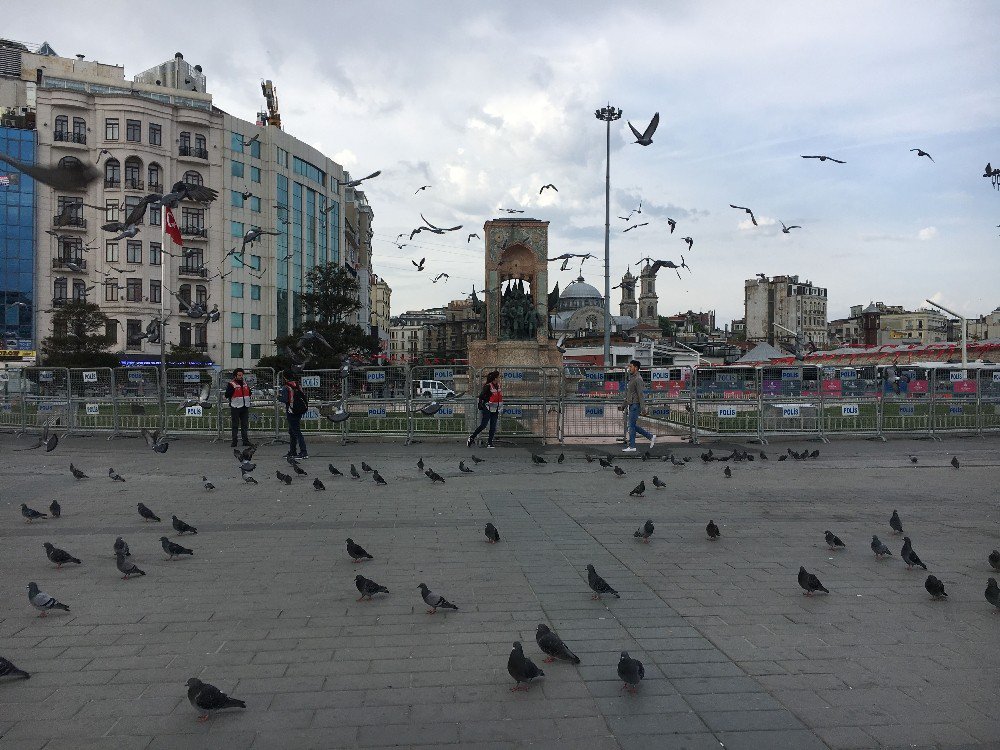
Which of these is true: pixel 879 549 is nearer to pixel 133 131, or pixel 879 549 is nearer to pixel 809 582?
pixel 809 582

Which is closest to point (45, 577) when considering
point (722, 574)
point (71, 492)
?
point (71, 492)

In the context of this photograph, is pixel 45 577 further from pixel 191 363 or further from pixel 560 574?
pixel 191 363

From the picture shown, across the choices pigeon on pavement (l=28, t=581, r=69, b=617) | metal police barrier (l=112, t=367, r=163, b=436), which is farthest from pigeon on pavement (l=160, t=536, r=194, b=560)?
metal police barrier (l=112, t=367, r=163, b=436)

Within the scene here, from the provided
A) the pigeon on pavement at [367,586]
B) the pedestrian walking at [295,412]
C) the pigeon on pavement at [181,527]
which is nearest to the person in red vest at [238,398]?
the pedestrian walking at [295,412]

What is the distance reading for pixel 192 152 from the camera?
48125mm

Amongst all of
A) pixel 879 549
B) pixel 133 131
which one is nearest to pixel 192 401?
A: pixel 879 549

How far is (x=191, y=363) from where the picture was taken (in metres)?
42.3

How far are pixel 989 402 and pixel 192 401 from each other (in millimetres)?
18558

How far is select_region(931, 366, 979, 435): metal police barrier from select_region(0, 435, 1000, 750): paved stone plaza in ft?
31.0

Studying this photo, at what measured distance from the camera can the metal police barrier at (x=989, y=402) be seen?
18094 mm

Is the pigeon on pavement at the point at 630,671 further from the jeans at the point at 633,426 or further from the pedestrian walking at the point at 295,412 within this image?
the jeans at the point at 633,426

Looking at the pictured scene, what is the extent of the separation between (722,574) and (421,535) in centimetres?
284

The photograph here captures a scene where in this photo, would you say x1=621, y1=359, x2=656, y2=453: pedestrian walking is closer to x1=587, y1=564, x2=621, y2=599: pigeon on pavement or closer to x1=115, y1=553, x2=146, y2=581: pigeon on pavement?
x1=587, y1=564, x2=621, y2=599: pigeon on pavement

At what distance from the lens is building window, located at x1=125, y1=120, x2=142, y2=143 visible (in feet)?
150
